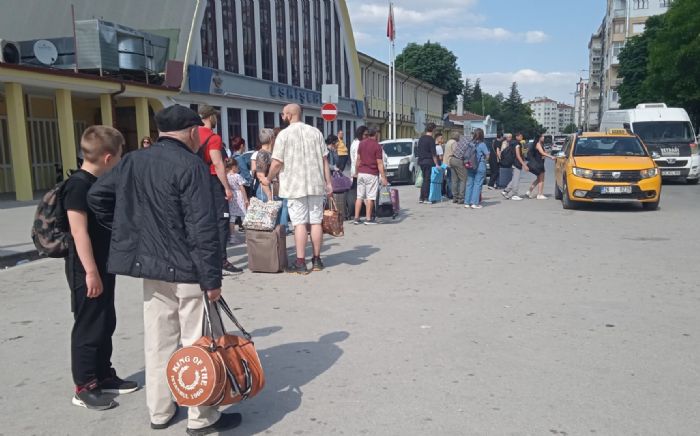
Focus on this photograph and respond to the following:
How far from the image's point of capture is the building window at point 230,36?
82.7 feet

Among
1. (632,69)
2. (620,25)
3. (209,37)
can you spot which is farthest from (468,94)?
(209,37)

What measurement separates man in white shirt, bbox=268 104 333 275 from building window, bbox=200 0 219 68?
18.0 m

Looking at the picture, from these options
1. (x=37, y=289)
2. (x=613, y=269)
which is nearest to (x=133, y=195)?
(x=37, y=289)

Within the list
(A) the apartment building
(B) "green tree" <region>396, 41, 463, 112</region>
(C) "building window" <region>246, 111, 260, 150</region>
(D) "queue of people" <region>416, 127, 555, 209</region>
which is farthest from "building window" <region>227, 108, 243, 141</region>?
(A) the apartment building

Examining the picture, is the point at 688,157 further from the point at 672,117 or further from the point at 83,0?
the point at 83,0

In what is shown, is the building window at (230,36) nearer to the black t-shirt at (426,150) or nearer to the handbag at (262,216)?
the black t-shirt at (426,150)

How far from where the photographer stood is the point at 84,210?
136 inches

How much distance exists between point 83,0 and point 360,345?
24.0 metres

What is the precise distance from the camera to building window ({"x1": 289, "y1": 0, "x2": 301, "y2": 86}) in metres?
31.6

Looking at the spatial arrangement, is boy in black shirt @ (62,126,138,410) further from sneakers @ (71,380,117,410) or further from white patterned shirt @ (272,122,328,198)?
white patterned shirt @ (272,122,328,198)

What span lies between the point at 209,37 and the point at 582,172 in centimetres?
1699

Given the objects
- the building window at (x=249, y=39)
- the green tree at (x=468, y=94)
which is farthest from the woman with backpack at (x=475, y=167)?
the green tree at (x=468, y=94)

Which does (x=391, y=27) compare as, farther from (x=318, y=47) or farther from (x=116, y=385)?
(x=116, y=385)

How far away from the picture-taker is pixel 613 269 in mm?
7074
